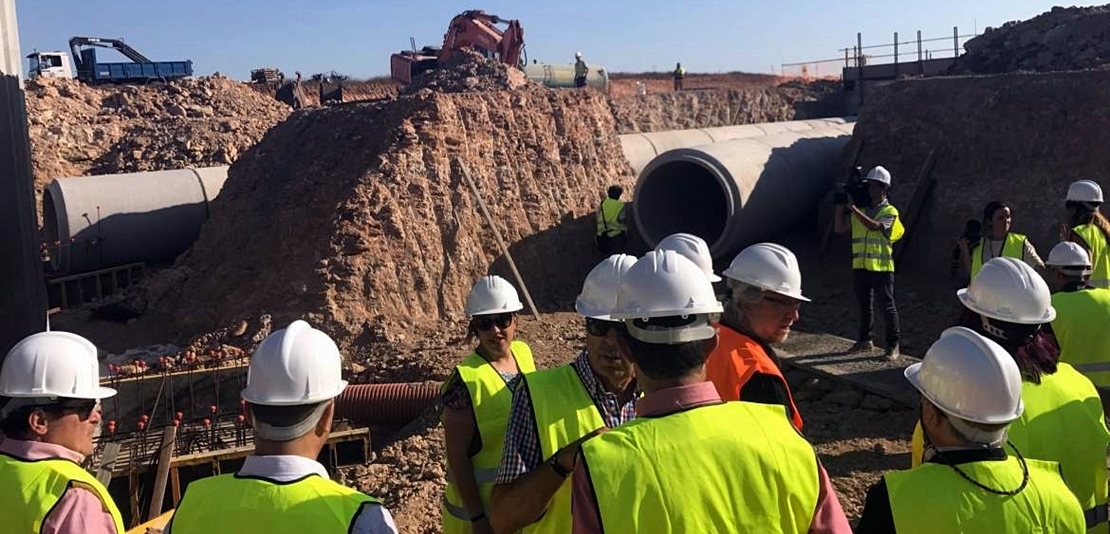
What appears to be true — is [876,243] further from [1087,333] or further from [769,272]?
[769,272]

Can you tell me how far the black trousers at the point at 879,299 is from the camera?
25.5ft

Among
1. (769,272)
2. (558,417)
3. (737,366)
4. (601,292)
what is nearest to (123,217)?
(601,292)

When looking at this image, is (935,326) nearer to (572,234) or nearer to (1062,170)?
(1062,170)

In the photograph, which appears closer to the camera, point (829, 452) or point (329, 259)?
point (829, 452)

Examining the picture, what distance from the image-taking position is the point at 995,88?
436 inches

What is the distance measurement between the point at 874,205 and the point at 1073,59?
372 inches

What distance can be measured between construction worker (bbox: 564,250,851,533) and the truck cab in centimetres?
2727

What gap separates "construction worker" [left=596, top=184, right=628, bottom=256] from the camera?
36.9ft

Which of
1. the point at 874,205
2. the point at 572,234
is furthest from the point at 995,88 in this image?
the point at 572,234

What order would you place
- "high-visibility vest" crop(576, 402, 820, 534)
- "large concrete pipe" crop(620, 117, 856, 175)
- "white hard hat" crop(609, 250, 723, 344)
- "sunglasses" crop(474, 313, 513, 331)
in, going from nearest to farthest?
"high-visibility vest" crop(576, 402, 820, 534) → "white hard hat" crop(609, 250, 723, 344) → "sunglasses" crop(474, 313, 513, 331) → "large concrete pipe" crop(620, 117, 856, 175)

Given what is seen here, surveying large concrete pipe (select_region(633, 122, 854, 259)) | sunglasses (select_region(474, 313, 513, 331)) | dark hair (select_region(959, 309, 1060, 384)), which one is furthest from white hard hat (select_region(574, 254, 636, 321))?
large concrete pipe (select_region(633, 122, 854, 259))

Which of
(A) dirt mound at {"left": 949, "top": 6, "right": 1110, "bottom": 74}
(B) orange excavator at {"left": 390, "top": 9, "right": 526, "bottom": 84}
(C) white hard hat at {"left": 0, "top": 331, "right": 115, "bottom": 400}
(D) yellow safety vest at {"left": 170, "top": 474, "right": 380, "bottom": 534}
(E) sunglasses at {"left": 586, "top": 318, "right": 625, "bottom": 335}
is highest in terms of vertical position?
(B) orange excavator at {"left": 390, "top": 9, "right": 526, "bottom": 84}

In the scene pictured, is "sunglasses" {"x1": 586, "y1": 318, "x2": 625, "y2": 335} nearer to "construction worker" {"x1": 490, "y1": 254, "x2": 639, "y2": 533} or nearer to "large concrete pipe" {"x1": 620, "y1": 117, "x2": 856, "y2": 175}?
"construction worker" {"x1": 490, "y1": 254, "x2": 639, "y2": 533}

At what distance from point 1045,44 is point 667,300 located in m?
16.6
